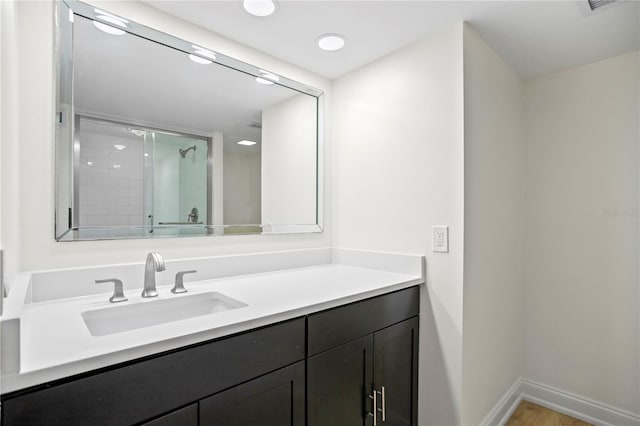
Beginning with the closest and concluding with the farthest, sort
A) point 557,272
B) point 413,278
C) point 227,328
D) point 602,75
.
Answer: point 227,328
point 413,278
point 602,75
point 557,272

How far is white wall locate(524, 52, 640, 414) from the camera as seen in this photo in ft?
6.17

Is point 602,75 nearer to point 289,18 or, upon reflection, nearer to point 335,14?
point 335,14

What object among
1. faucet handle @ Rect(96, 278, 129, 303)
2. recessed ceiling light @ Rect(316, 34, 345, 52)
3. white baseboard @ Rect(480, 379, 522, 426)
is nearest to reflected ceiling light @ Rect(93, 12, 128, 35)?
recessed ceiling light @ Rect(316, 34, 345, 52)

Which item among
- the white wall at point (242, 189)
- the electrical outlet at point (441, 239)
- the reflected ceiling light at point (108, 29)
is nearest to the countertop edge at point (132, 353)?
the electrical outlet at point (441, 239)

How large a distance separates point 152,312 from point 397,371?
1097 mm

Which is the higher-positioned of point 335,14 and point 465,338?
point 335,14

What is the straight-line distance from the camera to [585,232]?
2031 mm

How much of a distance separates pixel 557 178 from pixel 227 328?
2206 millimetres

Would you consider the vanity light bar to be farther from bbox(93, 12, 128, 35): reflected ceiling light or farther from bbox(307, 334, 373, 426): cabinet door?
bbox(307, 334, 373, 426): cabinet door

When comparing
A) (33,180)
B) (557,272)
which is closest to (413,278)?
(557,272)

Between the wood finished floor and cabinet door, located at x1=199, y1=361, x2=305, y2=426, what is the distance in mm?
1521

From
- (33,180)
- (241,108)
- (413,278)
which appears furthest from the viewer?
(241,108)

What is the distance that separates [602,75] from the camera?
1.97 metres

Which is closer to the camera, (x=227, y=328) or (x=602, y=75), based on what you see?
(x=227, y=328)
